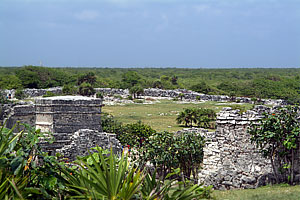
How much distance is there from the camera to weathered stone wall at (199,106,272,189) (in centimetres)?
1060

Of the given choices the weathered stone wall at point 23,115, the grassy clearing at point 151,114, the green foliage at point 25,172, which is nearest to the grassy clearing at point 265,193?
the green foliage at point 25,172

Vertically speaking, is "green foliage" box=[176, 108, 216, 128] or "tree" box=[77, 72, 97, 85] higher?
"tree" box=[77, 72, 97, 85]

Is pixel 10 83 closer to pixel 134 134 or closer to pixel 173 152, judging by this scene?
pixel 134 134

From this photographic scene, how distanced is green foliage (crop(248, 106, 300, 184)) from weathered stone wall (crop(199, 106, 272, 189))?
361mm

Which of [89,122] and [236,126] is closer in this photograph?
[236,126]

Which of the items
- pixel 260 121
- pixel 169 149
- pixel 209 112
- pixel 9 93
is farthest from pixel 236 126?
pixel 9 93

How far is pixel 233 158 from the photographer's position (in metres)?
11.2

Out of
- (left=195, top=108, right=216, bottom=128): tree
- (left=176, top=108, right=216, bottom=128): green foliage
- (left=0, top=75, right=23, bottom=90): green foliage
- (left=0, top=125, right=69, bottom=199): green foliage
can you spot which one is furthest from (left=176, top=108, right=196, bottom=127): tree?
(left=0, top=75, right=23, bottom=90): green foliage

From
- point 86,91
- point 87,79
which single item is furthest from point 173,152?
point 87,79

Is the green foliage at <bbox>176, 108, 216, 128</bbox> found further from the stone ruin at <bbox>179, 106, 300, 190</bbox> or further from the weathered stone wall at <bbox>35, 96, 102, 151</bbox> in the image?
the stone ruin at <bbox>179, 106, 300, 190</bbox>

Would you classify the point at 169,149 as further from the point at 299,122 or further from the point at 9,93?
the point at 9,93

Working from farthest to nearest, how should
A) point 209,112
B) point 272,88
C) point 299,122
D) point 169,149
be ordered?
point 272,88
point 209,112
point 169,149
point 299,122

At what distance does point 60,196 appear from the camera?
14.9ft

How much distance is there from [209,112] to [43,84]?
133ft
